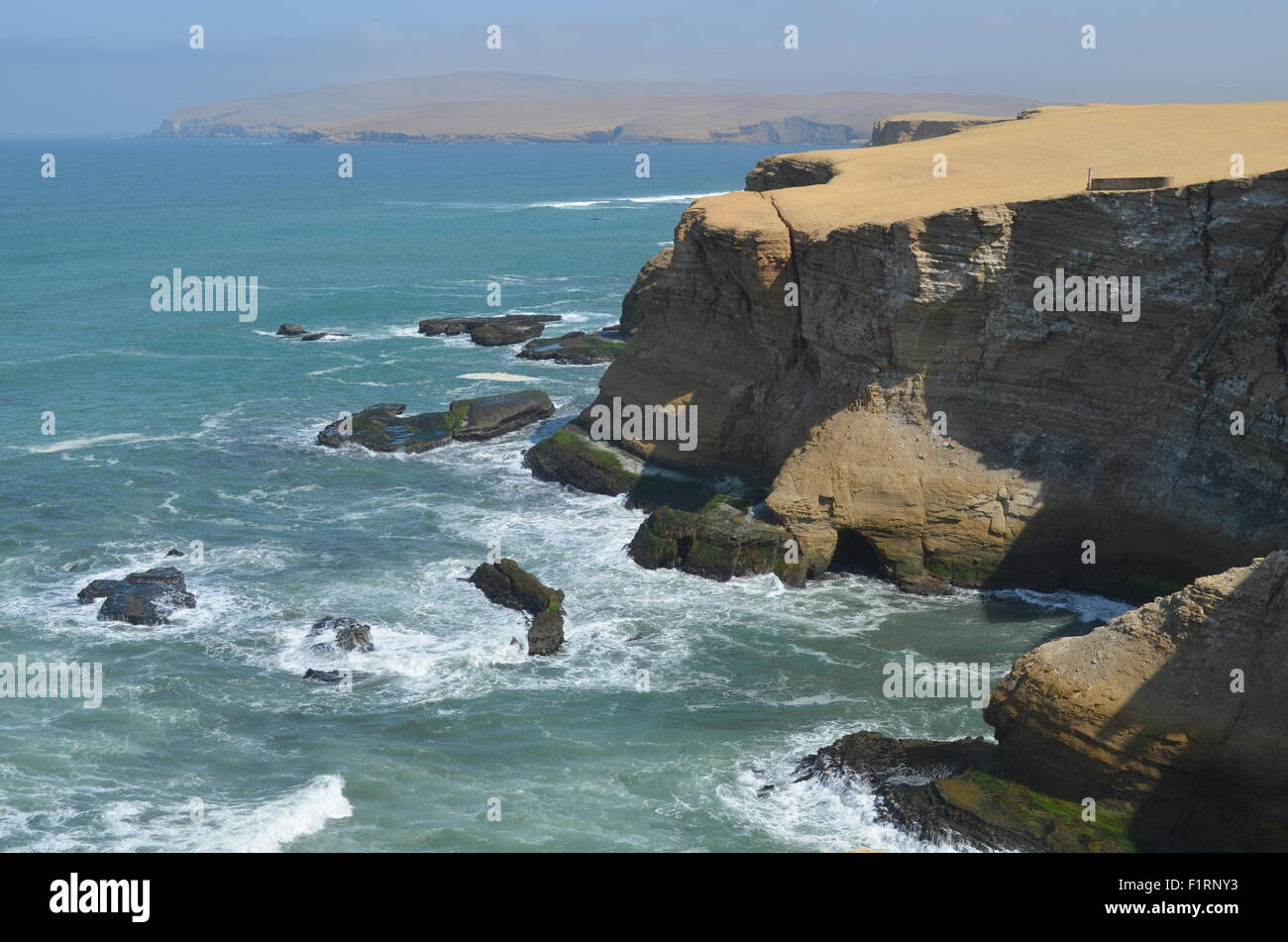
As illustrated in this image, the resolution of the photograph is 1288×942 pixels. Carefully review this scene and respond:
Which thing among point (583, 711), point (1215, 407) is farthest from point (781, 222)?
point (583, 711)

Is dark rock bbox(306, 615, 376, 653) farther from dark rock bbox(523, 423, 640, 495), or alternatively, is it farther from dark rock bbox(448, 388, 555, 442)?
dark rock bbox(448, 388, 555, 442)

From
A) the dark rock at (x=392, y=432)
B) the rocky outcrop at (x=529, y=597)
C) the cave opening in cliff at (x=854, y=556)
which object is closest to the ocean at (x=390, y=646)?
the rocky outcrop at (x=529, y=597)

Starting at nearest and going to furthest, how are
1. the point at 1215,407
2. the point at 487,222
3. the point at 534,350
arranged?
the point at 1215,407, the point at 534,350, the point at 487,222

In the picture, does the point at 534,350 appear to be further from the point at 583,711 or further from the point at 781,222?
the point at 583,711

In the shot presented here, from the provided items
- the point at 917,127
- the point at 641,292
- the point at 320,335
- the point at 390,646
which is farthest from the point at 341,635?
the point at 917,127

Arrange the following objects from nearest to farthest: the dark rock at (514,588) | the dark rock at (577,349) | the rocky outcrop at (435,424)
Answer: the dark rock at (514,588)
the rocky outcrop at (435,424)
the dark rock at (577,349)

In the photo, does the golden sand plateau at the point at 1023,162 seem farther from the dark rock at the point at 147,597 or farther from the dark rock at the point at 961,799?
the dark rock at the point at 147,597
